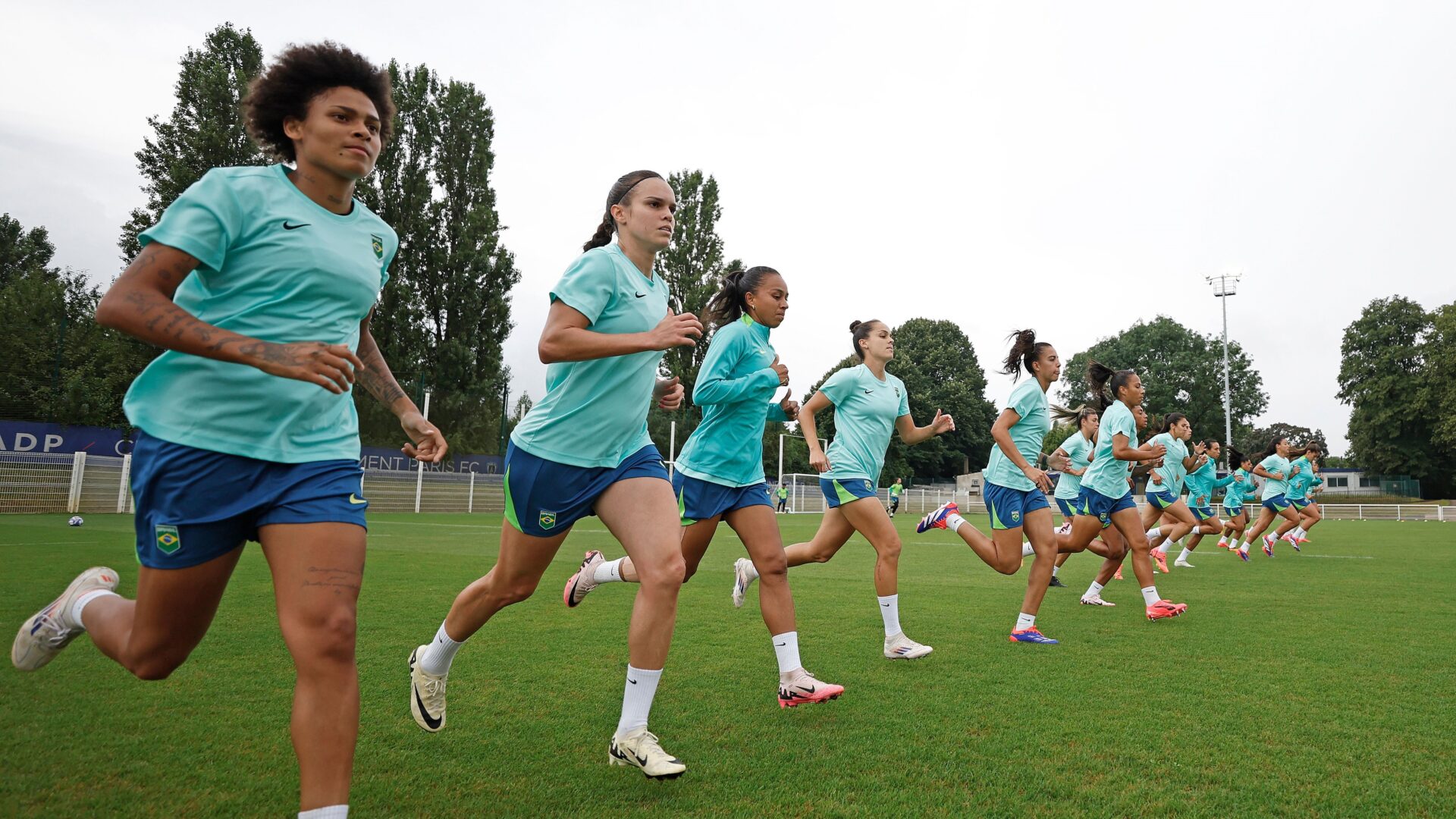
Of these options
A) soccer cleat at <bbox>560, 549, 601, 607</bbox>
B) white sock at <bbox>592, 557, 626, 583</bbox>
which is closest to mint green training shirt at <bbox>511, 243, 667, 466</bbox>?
white sock at <bbox>592, 557, 626, 583</bbox>

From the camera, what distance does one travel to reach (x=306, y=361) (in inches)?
85.6

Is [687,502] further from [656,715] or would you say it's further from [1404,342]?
[1404,342]

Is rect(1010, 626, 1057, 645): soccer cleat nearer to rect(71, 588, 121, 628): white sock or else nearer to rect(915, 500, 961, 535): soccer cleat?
rect(915, 500, 961, 535): soccer cleat

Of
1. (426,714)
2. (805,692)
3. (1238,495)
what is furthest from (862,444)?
(1238,495)

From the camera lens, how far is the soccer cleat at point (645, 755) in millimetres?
3020

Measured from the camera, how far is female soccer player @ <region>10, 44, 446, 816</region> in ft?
7.20

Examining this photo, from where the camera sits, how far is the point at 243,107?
8.73ft

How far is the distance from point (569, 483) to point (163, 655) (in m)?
1.45

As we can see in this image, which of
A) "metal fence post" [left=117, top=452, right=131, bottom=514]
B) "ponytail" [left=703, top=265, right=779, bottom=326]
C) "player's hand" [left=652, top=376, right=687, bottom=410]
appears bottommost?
"metal fence post" [left=117, top=452, right=131, bottom=514]

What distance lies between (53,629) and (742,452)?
3.18m

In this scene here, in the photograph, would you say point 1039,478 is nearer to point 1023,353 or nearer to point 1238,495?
point 1023,353

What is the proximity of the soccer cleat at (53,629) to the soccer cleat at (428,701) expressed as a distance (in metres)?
1.21

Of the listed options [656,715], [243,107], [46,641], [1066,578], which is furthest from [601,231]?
[1066,578]

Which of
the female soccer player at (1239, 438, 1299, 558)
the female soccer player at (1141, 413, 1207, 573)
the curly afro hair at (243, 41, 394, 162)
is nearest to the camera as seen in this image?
the curly afro hair at (243, 41, 394, 162)
